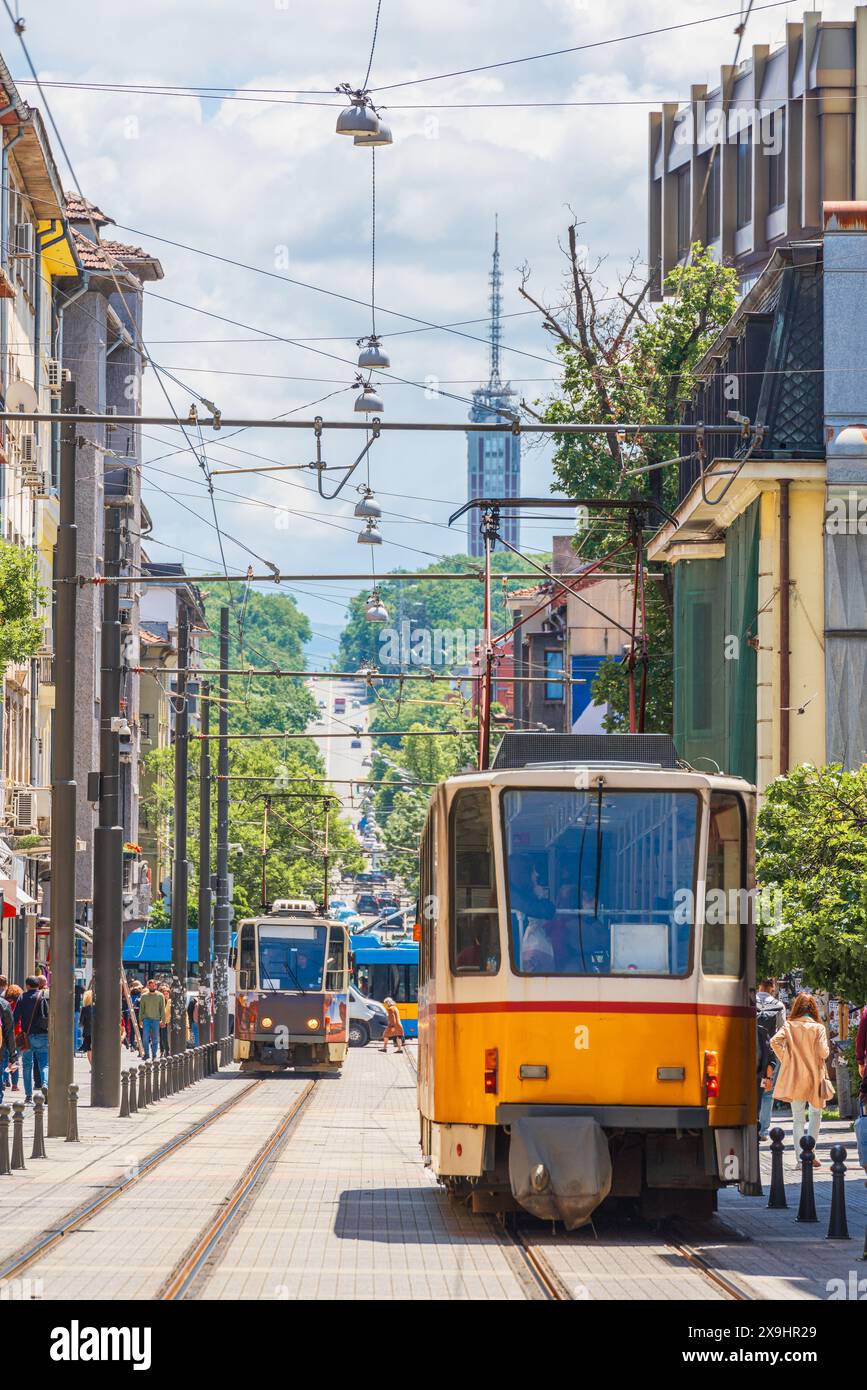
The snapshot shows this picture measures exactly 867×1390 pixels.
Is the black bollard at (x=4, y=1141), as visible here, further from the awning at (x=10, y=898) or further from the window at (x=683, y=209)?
the window at (x=683, y=209)

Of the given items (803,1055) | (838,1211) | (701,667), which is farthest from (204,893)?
(838,1211)

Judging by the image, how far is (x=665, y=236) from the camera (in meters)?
72.1

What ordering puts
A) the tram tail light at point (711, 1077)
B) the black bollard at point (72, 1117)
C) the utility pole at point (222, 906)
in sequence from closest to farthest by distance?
the tram tail light at point (711, 1077) → the black bollard at point (72, 1117) → the utility pole at point (222, 906)

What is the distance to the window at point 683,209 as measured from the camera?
233 ft

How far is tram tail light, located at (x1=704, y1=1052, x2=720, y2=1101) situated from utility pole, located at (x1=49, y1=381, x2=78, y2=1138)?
397 inches

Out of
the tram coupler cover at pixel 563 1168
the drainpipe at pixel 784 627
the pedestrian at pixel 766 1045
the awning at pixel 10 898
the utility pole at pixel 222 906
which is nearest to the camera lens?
the tram coupler cover at pixel 563 1168

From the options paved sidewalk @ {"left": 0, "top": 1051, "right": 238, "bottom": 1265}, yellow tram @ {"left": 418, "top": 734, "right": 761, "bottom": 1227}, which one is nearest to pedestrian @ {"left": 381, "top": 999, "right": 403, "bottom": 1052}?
paved sidewalk @ {"left": 0, "top": 1051, "right": 238, "bottom": 1265}


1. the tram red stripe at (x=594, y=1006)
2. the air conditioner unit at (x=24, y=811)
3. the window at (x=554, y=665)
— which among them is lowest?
the tram red stripe at (x=594, y=1006)

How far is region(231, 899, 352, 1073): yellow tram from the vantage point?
42469 mm

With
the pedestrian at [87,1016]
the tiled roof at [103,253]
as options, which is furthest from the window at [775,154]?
the pedestrian at [87,1016]

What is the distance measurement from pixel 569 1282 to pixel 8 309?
113 ft

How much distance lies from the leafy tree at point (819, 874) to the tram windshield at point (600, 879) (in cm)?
514

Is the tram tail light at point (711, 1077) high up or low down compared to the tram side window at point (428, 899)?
down
